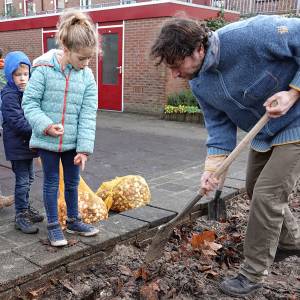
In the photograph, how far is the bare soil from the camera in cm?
257

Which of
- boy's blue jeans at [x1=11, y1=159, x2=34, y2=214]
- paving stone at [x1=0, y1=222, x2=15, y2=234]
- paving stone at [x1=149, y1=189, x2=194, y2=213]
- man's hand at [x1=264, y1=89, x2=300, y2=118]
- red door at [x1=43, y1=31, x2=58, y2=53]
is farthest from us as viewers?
red door at [x1=43, y1=31, x2=58, y2=53]

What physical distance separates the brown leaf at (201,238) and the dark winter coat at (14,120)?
145 centimetres

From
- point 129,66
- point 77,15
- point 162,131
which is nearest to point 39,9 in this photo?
point 129,66

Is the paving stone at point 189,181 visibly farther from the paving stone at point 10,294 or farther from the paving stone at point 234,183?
the paving stone at point 10,294

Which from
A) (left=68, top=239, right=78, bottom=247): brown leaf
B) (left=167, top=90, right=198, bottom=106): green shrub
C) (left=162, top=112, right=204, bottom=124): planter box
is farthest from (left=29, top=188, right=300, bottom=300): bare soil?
(left=167, top=90, right=198, bottom=106): green shrub

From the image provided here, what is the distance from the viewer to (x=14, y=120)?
10.5 feet

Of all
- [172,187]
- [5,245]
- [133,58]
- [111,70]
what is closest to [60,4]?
[111,70]

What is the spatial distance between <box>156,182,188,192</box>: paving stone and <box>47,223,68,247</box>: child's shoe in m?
1.77

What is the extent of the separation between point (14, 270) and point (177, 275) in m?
1.04

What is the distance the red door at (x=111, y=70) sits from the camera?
12.4m

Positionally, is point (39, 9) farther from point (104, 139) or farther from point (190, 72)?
point (190, 72)

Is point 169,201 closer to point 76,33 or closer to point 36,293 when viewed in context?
point 36,293

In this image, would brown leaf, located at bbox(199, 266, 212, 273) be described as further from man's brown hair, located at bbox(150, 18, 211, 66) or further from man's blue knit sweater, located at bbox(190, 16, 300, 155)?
man's brown hair, located at bbox(150, 18, 211, 66)

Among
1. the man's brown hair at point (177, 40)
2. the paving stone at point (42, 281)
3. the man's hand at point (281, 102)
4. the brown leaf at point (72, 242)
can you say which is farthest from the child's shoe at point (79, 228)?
the man's hand at point (281, 102)
